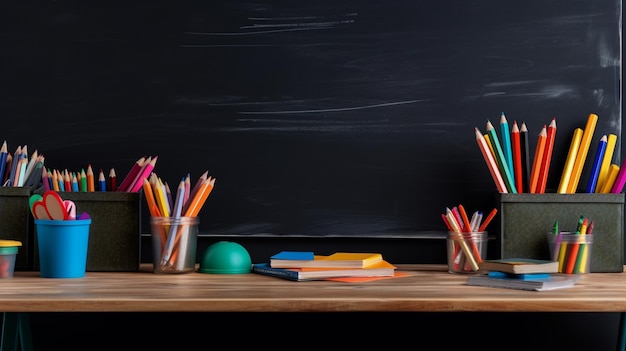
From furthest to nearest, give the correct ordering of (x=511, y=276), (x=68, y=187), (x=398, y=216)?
(x=398, y=216) < (x=68, y=187) < (x=511, y=276)

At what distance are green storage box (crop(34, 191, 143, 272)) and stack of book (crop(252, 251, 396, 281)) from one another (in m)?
0.29

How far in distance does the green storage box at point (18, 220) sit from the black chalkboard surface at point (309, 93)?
238mm

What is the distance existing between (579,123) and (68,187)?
122 centimetres

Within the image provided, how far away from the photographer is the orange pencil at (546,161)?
63.8 inches

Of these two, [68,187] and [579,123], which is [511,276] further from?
[68,187]

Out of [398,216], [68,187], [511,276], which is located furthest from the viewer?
[398,216]

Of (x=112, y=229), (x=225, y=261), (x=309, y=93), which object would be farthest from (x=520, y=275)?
(x=112, y=229)

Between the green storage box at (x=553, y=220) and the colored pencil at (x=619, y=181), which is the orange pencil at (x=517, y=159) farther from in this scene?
the colored pencil at (x=619, y=181)

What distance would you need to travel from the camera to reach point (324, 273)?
4.56 feet

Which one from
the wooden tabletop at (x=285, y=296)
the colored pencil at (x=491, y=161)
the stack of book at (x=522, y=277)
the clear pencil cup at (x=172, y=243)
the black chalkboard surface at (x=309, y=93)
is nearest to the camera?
the wooden tabletop at (x=285, y=296)

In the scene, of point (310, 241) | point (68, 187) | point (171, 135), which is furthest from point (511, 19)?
point (68, 187)
